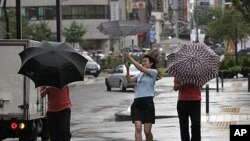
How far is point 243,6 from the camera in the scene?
27.6m

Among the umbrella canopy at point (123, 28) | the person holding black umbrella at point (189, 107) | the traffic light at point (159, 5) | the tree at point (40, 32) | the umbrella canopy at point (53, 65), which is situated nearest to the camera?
the umbrella canopy at point (53, 65)

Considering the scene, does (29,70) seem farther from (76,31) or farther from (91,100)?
(76,31)

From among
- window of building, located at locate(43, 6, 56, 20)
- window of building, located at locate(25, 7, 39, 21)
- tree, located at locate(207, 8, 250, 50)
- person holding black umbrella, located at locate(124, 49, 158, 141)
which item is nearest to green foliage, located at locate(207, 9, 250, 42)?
tree, located at locate(207, 8, 250, 50)

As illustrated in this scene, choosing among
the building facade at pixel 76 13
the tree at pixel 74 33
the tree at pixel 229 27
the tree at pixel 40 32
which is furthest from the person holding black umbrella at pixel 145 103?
the building facade at pixel 76 13

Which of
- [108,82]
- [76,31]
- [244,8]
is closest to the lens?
[244,8]

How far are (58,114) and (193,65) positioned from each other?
93.6 inches

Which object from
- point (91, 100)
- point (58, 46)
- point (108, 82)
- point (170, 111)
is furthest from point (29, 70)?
point (108, 82)

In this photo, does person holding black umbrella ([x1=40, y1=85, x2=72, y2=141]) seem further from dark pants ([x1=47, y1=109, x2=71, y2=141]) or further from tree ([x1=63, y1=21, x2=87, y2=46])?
tree ([x1=63, y1=21, x2=87, y2=46])

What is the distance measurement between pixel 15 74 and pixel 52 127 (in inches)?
145

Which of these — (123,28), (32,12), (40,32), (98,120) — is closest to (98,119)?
(98,120)

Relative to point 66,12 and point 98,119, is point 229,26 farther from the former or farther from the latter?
point 66,12

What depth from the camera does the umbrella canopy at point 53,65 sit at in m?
11.1

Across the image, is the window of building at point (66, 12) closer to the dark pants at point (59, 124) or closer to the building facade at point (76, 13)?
the building facade at point (76, 13)

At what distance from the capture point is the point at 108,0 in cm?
10894
